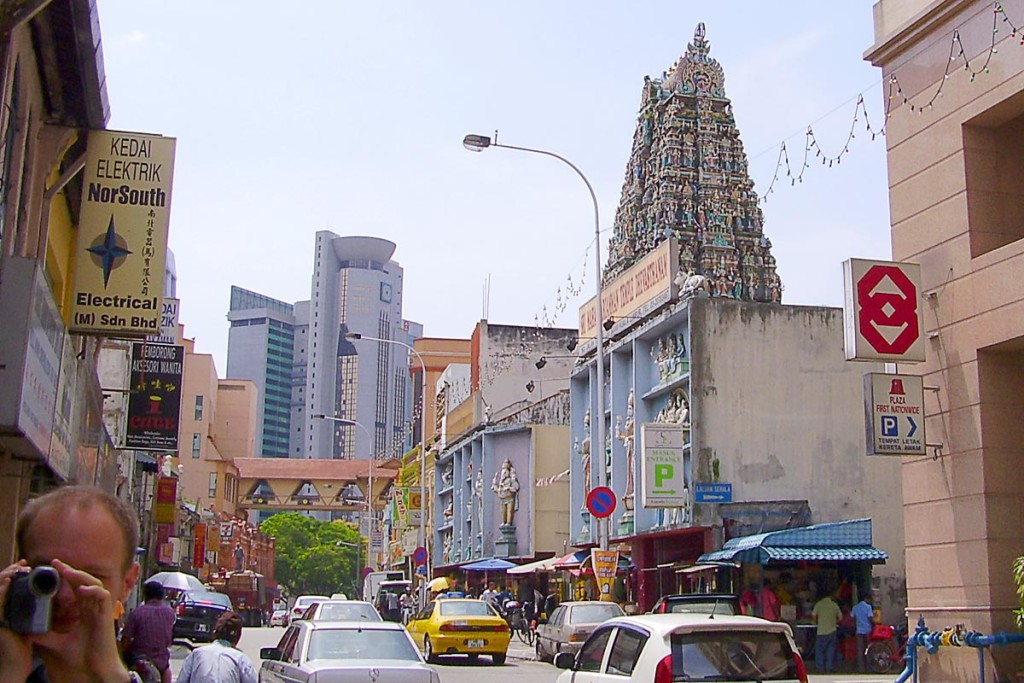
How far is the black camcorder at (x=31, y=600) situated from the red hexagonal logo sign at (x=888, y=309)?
15815mm

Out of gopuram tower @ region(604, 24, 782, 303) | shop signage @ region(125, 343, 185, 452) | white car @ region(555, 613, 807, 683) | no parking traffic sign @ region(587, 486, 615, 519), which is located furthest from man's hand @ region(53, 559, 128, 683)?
gopuram tower @ region(604, 24, 782, 303)

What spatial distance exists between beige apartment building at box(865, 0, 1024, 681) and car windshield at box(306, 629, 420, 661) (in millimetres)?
7869

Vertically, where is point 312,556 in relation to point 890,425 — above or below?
below

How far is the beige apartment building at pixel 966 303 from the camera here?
15945 millimetres

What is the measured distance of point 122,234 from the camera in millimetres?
14562

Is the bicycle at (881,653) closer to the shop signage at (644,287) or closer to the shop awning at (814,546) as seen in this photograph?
the shop awning at (814,546)

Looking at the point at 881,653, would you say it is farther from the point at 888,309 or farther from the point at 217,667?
the point at 217,667

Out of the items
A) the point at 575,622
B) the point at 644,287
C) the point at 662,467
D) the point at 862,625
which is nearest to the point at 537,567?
the point at 644,287

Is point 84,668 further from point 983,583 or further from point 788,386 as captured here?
point 788,386

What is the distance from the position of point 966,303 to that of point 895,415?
1837 millimetres

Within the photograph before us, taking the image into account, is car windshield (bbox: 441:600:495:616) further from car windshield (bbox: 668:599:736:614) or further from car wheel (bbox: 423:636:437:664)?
car windshield (bbox: 668:599:736:614)

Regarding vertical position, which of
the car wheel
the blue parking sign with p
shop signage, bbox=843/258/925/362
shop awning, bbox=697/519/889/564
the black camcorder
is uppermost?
shop signage, bbox=843/258/925/362

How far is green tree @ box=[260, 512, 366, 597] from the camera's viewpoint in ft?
393

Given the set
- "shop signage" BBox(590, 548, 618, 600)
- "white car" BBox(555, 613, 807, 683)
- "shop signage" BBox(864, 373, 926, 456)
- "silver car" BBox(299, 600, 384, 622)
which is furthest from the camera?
"shop signage" BBox(590, 548, 618, 600)
